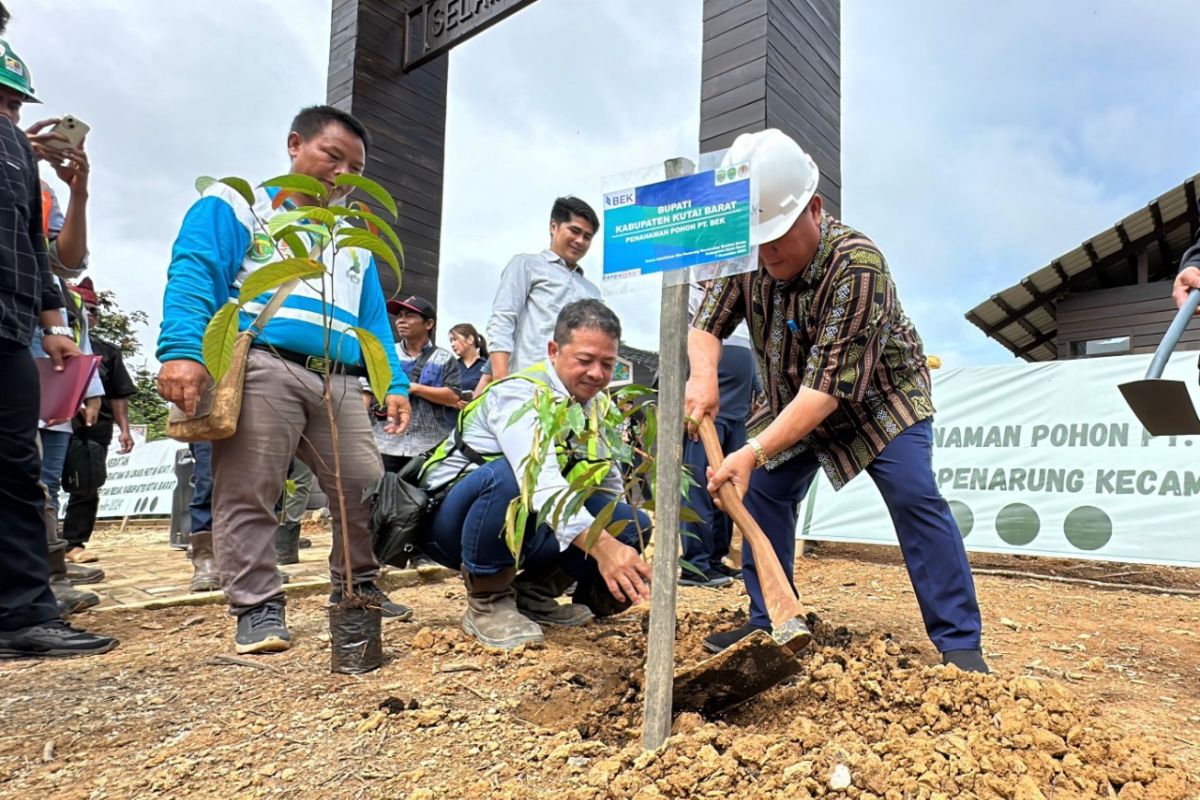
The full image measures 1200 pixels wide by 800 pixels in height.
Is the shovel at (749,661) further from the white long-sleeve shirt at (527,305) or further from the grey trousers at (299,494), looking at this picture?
the grey trousers at (299,494)

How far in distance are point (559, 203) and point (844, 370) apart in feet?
6.44

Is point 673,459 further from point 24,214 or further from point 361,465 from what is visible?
point 24,214

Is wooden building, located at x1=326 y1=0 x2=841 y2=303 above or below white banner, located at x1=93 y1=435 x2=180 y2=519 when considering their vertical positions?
above

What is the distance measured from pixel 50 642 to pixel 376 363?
4.51 feet

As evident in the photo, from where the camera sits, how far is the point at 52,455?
126 inches

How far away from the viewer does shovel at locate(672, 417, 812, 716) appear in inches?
54.6

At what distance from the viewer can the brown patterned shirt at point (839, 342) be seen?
170 cm

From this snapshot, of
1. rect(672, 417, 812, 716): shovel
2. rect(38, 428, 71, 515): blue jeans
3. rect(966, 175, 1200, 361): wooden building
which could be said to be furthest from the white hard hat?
rect(966, 175, 1200, 361): wooden building

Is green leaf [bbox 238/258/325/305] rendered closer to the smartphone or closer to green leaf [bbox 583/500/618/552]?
green leaf [bbox 583/500/618/552]

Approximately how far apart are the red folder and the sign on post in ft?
6.84

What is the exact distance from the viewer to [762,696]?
1552mm

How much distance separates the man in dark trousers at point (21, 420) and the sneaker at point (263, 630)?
0.50 meters

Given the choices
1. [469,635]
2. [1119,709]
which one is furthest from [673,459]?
[1119,709]

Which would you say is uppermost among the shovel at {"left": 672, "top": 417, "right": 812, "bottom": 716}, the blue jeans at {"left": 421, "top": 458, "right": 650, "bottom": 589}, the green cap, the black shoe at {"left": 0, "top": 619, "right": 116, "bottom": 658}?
the green cap
